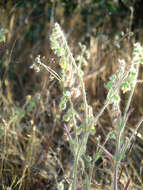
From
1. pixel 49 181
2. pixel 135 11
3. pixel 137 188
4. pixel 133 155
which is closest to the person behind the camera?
pixel 137 188

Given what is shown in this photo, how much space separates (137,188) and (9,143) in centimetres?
76

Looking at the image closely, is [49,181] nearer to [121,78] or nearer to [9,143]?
[9,143]

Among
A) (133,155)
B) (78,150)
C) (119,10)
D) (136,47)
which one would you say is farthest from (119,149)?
(119,10)

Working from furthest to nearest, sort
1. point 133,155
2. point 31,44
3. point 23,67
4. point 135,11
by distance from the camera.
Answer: point 31,44 → point 23,67 → point 135,11 → point 133,155

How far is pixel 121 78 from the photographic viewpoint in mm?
993

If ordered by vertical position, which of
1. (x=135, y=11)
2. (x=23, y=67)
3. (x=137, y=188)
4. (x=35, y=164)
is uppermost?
(x=135, y=11)

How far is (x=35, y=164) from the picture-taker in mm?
1650

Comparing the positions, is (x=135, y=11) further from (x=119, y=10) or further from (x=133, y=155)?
(x=133, y=155)

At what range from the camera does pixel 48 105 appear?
1908 mm

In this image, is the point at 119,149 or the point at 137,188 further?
the point at 137,188

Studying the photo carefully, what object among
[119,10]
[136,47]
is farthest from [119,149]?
[119,10]

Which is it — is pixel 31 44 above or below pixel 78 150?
above

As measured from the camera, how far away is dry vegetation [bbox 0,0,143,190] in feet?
4.94

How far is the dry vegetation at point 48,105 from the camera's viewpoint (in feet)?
4.94
